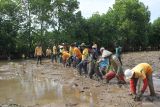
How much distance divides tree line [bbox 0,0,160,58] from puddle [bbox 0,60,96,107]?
3294cm

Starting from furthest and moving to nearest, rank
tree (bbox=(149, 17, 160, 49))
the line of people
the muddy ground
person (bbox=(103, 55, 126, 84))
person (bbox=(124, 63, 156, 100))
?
1. tree (bbox=(149, 17, 160, 49))
2. person (bbox=(103, 55, 126, 84))
3. the muddy ground
4. the line of people
5. person (bbox=(124, 63, 156, 100))

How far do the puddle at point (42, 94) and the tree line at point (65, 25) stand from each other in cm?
3294

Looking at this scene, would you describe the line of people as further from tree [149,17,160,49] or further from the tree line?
tree [149,17,160,49]

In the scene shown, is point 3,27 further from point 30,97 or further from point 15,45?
point 30,97

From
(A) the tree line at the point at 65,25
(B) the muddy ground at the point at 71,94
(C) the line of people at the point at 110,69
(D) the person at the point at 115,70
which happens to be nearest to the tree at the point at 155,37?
(A) the tree line at the point at 65,25

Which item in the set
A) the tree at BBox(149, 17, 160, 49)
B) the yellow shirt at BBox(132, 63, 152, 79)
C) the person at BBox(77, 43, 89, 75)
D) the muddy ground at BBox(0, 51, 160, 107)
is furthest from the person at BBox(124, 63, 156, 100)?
the tree at BBox(149, 17, 160, 49)

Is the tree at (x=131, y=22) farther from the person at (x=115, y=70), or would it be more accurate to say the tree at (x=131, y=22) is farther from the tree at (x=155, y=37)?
the person at (x=115, y=70)

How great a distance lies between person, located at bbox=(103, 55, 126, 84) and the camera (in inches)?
601

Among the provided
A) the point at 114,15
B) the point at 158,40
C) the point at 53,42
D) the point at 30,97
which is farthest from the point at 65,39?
the point at 30,97

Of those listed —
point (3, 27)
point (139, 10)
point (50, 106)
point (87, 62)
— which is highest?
point (139, 10)

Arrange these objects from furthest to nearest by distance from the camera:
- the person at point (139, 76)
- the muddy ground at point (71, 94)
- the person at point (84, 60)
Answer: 1. the person at point (84, 60)
2. the muddy ground at point (71, 94)
3. the person at point (139, 76)

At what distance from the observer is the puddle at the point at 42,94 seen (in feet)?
41.7

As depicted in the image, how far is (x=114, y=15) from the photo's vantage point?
77312mm

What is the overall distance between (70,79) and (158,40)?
67668 millimetres
